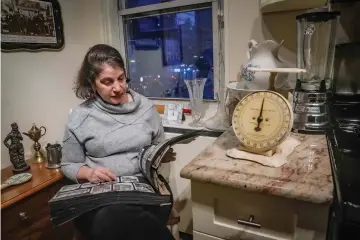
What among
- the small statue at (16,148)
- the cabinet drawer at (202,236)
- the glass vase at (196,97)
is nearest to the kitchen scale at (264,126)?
the cabinet drawer at (202,236)

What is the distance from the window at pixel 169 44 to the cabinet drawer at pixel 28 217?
967 millimetres

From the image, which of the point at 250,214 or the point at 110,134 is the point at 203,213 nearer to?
the point at 250,214

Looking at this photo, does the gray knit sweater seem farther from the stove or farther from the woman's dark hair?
the stove

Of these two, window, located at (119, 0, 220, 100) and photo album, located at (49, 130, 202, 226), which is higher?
window, located at (119, 0, 220, 100)

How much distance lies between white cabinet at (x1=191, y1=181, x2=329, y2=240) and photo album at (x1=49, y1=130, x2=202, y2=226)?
17cm

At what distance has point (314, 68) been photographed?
1111mm

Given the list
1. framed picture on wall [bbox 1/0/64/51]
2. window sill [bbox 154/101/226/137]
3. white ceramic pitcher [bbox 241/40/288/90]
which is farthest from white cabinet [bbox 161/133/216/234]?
framed picture on wall [bbox 1/0/64/51]

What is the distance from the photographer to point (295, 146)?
0.86 meters

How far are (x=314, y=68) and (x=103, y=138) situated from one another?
0.92m

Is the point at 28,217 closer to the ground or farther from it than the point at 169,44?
closer to the ground

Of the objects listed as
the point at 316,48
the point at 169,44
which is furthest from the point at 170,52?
the point at 316,48

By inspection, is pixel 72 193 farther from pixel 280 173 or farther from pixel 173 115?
pixel 173 115

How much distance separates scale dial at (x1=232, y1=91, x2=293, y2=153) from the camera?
0.77 metres

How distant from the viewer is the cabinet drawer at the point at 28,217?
1.16 meters
